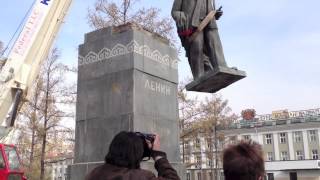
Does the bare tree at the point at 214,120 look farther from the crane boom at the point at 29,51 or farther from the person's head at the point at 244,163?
the person's head at the point at 244,163

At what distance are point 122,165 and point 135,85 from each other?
3207 millimetres

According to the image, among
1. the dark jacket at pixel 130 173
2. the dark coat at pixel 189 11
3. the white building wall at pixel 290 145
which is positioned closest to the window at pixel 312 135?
the white building wall at pixel 290 145

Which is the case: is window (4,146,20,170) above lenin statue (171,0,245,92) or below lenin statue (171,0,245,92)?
below

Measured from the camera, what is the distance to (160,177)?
2621mm

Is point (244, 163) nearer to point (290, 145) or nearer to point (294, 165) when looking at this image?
point (294, 165)

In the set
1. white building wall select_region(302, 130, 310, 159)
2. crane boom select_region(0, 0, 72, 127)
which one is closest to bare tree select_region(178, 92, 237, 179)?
crane boom select_region(0, 0, 72, 127)

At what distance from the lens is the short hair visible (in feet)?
8.52

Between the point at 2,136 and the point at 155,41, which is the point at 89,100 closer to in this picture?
the point at 155,41

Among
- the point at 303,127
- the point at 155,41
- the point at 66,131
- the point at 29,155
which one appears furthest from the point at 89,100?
the point at 303,127

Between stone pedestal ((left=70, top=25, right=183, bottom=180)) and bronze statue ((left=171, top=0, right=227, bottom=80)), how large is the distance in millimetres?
1344

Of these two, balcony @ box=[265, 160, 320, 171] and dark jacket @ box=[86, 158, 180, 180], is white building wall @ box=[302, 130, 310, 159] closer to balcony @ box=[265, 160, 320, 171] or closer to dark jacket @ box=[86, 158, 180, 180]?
balcony @ box=[265, 160, 320, 171]

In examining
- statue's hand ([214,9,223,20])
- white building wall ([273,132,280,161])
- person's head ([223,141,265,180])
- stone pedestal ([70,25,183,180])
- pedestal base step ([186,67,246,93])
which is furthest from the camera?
white building wall ([273,132,280,161])

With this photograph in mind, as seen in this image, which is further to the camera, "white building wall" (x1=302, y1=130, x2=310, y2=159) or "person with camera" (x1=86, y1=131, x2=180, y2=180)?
"white building wall" (x1=302, y1=130, x2=310, y2=159)

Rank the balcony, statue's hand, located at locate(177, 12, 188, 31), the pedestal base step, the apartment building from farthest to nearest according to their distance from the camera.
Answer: the apartment building, the balcony, statue's hand, located at locate(177, 12, 188, 31), the pedestal base step
